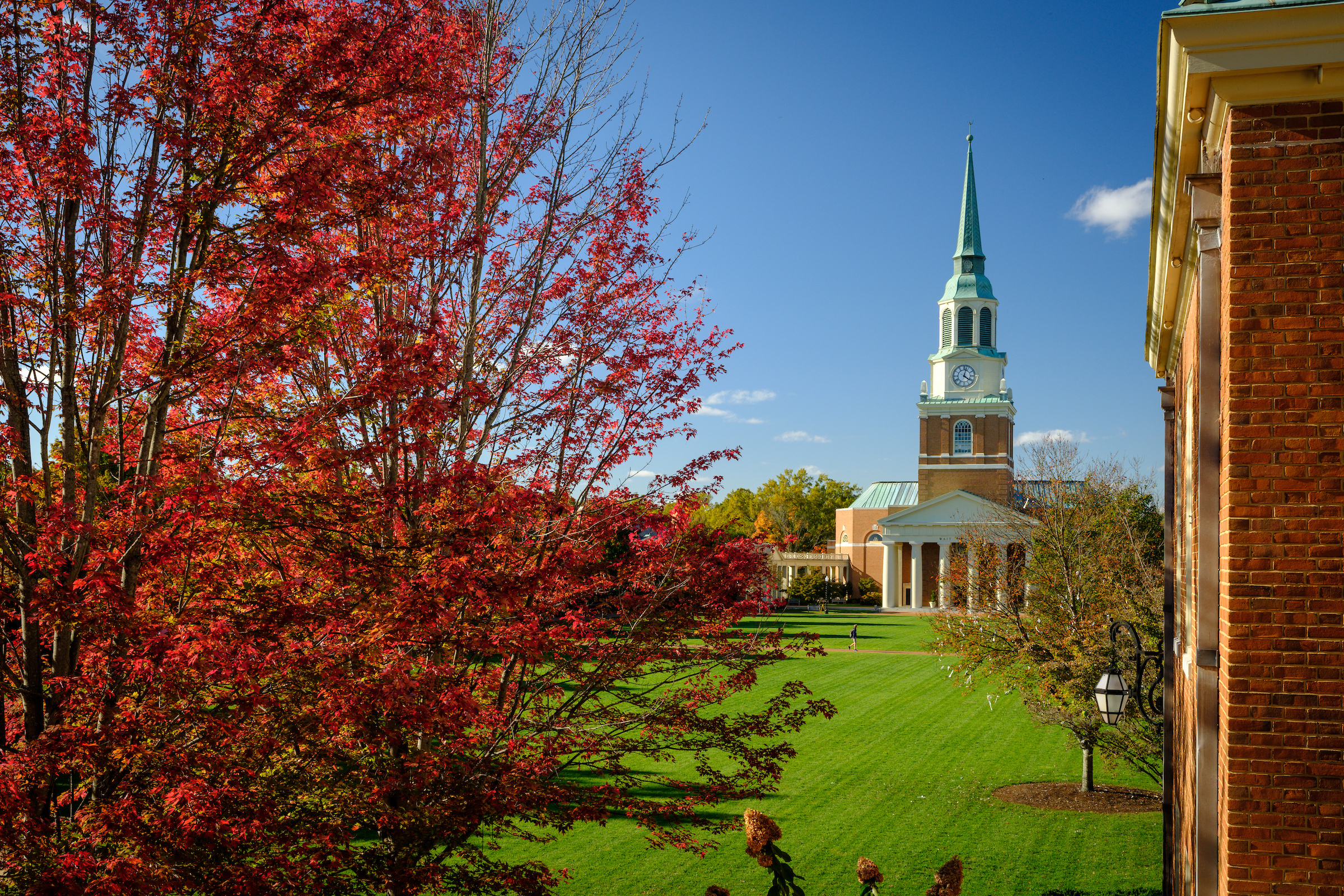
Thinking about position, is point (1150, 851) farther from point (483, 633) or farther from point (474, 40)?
point (474, 40)

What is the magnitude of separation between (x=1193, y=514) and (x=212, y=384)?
660 cm

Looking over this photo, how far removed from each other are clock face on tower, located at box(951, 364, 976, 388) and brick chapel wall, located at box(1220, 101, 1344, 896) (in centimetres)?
7163

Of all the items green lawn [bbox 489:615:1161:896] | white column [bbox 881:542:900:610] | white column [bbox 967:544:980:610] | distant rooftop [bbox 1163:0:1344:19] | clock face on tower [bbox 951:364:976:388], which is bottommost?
green lawn [bbox 489:615:1161:896]

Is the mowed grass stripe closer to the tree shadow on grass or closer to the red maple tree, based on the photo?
the red maple tree

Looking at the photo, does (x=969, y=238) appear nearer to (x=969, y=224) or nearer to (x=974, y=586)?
(x=969, y=224)

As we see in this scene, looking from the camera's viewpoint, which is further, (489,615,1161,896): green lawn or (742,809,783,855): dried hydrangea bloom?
(489,615,1161,896): green lawn

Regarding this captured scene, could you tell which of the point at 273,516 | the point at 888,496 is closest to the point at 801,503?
the point at 888,496

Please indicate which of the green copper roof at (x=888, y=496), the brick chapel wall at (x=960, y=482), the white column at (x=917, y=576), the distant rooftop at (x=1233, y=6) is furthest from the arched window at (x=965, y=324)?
the distant rooftop at (x=1233, y=6)

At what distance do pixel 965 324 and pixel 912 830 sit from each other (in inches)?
2488

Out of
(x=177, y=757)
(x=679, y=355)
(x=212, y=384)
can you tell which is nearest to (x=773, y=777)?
(x=679, y=355)

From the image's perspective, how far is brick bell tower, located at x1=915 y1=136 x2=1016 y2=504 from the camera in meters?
72.9

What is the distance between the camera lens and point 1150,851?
14.4 m

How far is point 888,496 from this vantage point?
8031 cm

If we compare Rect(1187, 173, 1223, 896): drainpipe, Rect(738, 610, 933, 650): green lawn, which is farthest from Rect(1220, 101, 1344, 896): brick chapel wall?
Rect(738, 610, 933, 650): green lawn
